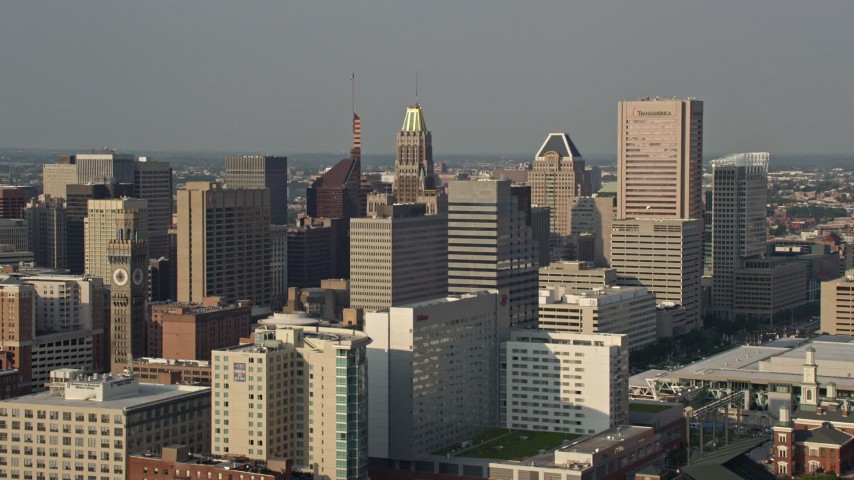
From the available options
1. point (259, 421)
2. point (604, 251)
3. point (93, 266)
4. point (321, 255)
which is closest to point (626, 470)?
point (259, 421)

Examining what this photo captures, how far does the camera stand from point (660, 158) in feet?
504

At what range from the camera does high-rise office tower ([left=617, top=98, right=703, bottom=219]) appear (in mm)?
152500

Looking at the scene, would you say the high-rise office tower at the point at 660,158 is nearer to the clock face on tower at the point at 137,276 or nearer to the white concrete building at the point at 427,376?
the clock face on tower at the point at 137,276

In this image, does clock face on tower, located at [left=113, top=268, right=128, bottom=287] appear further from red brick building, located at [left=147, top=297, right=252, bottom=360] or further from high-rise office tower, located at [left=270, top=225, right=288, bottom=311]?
high-rise office tower, located at [left=270, top=225, right=288, bottom=311]

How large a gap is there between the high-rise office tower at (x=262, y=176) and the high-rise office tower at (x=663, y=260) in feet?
213

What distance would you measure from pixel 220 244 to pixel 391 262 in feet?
47.6

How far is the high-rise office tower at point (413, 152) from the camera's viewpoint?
152250 millimetres

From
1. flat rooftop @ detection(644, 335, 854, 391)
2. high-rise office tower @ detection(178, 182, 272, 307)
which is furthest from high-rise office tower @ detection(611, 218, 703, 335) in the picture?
high-rise office tower @ detection(178, 182, 272, 307)

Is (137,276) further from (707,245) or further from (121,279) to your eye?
(707,245)

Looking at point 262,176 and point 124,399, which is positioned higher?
point 262,176

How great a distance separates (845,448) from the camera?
6600 centimetres

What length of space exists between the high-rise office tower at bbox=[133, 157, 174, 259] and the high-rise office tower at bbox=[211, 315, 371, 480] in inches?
3666

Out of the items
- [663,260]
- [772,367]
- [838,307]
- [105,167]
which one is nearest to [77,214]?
[105,167]

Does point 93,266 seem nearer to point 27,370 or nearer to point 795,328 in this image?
point 27,370
